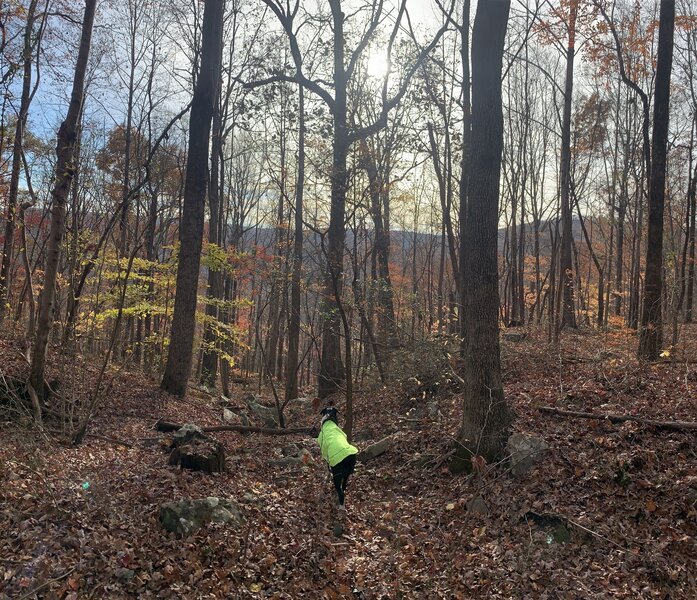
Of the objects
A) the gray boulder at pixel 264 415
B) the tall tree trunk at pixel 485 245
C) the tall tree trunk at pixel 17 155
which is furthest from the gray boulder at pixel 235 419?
the tall tree trunk at pixel 17 155

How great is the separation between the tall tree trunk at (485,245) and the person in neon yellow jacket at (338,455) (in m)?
1.93

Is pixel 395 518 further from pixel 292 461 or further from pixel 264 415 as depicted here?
pixel 264 415

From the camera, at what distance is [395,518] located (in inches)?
261

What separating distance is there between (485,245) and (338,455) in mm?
3703

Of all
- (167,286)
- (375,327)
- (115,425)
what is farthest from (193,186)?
(375,327)

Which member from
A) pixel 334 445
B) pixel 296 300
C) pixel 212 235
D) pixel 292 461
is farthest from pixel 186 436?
pixel 212 235

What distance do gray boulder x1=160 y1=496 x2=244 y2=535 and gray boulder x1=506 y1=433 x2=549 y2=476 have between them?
12.4 ft

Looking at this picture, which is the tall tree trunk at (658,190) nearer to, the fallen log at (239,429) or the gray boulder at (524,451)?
the gray boulder at (524,451)

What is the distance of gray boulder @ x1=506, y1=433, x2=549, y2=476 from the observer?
22.4ft

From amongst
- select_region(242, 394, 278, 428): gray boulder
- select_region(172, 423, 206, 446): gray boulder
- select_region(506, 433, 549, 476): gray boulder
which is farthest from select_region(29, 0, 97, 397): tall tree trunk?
select_region(506, 433, 549, 476): gray boulder

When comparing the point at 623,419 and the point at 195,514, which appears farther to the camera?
the point at 623,419

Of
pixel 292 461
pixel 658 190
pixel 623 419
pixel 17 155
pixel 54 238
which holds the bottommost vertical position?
pixel 292 461

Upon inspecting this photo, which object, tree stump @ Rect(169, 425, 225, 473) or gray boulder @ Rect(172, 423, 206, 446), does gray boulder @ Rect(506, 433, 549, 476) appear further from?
gray boulder @ Rect(172, 423, 206, 446)

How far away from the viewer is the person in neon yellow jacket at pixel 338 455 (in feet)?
20.9
